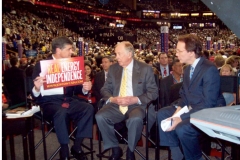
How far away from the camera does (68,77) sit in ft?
11.5

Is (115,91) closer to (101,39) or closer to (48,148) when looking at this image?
(48,148)

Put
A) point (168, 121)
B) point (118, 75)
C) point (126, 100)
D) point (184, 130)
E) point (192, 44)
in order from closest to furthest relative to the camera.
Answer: point (184, 130) → point (168, 121) → point (192, 44) → point (126, 100) → point (118, 75)

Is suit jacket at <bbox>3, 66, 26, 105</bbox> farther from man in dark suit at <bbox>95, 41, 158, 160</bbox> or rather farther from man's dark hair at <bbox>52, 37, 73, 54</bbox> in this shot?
man in dark suit at <bbox>95, 41, 158, 160</bbox>

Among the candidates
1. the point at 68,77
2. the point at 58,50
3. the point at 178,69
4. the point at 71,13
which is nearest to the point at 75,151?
the point at 68,77

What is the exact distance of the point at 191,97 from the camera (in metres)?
3.22

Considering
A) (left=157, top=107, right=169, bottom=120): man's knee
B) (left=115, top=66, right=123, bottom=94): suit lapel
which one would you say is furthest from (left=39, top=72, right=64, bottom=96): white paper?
(left=157, top=107, right=169, bottom=120): man's knee

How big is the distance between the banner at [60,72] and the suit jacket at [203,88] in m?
1.29

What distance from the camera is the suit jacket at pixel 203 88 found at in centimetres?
306

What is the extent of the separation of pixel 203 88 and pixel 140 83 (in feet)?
3.03

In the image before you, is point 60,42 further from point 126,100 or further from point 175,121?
point 175,121

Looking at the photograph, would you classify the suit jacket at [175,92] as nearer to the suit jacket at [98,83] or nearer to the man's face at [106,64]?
the suit jacket at [98,83]

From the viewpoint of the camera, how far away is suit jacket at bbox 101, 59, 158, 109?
3705mm

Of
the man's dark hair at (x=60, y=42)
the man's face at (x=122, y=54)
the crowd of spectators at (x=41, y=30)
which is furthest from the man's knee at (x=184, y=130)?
the crowd of spectators at (x=41, y=30)

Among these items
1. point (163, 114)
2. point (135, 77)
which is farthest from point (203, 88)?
point (135, 77)
